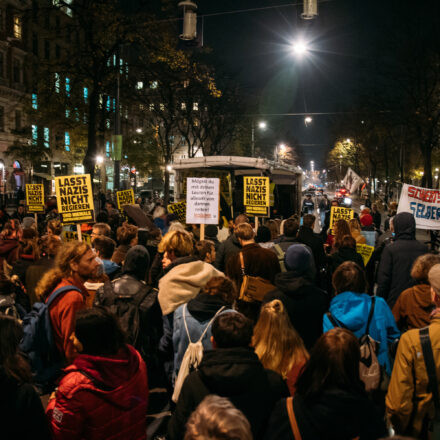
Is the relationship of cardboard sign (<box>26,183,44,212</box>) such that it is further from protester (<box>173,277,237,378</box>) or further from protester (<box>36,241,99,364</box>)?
protester (<box>173,277,237,378</box>)

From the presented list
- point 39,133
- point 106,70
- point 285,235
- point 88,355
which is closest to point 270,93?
point 39,133

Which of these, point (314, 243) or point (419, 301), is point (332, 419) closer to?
point (419, 301)

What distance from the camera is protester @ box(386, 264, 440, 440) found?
2.99m

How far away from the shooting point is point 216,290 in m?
3.64

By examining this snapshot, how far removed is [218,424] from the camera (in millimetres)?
1748

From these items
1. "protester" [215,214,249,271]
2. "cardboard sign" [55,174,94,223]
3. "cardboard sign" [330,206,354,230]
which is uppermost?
"cardboard sign" [55,174,94,223]

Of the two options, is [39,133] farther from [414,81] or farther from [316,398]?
[316,398]

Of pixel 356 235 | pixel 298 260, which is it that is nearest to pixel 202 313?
pixel 298 260

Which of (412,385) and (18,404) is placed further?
(412,385)

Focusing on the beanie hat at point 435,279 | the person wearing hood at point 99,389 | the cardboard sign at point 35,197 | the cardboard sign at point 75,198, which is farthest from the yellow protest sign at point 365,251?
the cardboard sign at point 35,197

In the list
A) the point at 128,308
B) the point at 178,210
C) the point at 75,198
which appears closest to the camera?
the point at 128,308

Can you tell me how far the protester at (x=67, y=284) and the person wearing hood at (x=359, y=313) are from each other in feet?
7.41

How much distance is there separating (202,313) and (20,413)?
1629 mm

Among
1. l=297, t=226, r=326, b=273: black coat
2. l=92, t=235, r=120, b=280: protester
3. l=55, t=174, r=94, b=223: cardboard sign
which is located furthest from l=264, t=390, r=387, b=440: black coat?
l=55, t=174, r=94, b=223: cardboard sign
